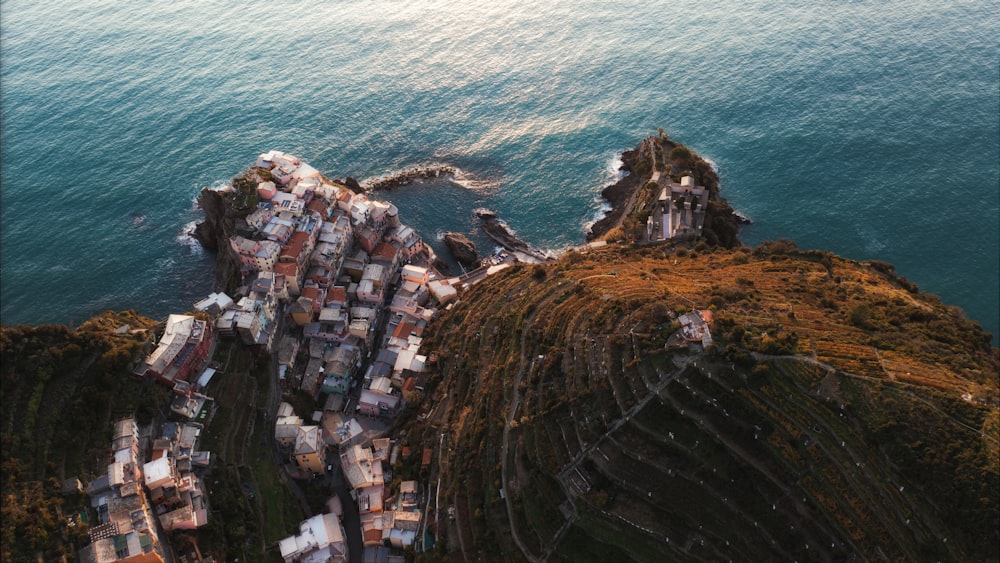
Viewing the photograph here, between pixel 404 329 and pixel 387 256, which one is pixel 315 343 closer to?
pixel 404 329

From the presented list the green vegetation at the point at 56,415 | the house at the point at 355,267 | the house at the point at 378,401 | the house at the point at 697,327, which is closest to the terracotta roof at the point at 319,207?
the house at the point at 355,267

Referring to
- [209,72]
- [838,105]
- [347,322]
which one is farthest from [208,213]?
[838,105]

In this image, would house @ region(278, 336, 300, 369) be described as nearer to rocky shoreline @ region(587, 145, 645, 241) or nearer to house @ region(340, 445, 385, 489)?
house @ region(340, 445, 385, 489)

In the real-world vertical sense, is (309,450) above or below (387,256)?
below

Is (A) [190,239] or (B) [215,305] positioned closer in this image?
(B) [215,305]

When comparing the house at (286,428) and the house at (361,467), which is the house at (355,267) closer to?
the house at (286,428)

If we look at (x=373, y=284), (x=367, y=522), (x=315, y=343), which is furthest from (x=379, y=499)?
(x=373, y=284)

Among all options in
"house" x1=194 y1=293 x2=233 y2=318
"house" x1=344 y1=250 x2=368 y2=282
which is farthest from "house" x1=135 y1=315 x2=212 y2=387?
"house" x1=344 y1=250 x2=368 y2=282
